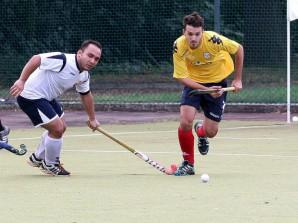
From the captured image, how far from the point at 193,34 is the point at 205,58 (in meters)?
0.58

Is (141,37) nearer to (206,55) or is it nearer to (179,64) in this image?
(206,55)

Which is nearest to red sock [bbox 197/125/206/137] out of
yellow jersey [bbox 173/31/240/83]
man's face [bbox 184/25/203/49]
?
yellow jersey [bbox 173/31/240/83]

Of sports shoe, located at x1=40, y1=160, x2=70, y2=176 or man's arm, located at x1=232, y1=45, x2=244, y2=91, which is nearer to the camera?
sports shoe, located at x1=40, y1=160, x2=70, y2=176

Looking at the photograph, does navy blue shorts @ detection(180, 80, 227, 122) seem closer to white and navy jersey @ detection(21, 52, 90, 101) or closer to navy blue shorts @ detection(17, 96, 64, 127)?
white and navy jersey @ detection(21, 52, 90, 101)

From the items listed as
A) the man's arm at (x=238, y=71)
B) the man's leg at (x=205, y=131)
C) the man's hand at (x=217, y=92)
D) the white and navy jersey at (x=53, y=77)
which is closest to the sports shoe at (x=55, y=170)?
the white and navy jersey at (x=53, y=77)

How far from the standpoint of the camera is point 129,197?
8.06 m

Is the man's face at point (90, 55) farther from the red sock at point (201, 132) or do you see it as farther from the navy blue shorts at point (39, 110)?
the red sock at point (201, 132)

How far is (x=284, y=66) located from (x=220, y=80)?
8.59 m

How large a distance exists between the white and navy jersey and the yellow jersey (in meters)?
0.92

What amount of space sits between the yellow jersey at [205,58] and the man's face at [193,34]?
204 mm

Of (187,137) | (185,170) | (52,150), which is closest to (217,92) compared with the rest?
(187,137)

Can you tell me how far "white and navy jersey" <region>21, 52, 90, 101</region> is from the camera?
390 inches

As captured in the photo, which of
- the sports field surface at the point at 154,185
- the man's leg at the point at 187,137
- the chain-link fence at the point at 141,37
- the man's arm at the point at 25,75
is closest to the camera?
the sports field surface at the point at 154,185

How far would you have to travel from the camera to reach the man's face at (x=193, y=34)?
9.75m
